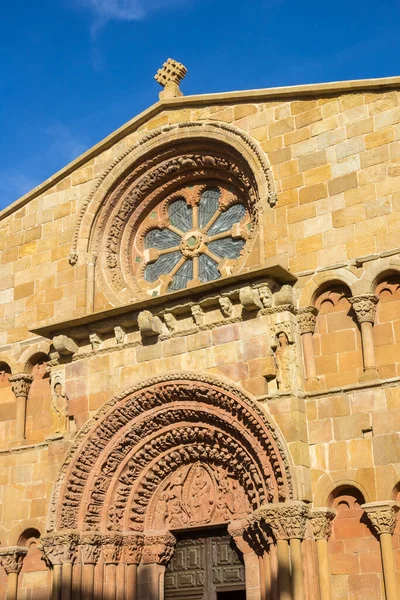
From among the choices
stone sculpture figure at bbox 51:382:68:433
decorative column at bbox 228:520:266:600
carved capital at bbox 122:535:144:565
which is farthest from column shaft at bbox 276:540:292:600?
stone sculpture figure at bbox 51:382:68:433

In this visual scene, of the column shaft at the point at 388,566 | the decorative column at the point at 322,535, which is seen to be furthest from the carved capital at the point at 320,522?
the column shaft at the point at 388,566

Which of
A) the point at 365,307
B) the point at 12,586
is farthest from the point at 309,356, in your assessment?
the point at 12,586

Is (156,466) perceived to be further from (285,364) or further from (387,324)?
(387,324)

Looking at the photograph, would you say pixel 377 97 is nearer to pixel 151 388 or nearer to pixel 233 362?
pixel 233 362

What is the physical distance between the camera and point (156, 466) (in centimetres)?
1667

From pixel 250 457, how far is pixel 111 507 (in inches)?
117

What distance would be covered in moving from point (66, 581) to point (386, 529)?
18.9 feet

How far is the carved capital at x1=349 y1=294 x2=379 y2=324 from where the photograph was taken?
14.7 m

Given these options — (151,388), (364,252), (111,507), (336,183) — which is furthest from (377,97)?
(111,507)

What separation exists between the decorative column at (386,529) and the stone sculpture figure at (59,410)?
19.5 ft

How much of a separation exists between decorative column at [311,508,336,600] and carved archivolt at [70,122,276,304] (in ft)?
17.6

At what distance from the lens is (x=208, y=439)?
16016mm

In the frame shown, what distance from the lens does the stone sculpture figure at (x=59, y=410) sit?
17.0m

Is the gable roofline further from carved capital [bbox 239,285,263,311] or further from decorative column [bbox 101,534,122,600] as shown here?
decorative column [bbox 101,534,122,600]
